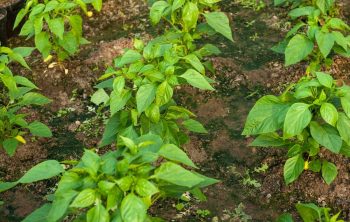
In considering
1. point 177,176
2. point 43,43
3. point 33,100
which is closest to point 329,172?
point 177,176

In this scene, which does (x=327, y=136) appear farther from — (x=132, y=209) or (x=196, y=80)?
(x=132, y=209)

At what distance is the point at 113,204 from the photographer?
2.48 meters

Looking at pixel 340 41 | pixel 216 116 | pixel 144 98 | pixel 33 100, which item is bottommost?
pixel 216 116

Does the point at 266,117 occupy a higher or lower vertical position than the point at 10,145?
higher

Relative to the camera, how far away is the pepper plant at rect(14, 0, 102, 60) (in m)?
4.75

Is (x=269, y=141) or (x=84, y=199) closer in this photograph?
(x=84, y=199)

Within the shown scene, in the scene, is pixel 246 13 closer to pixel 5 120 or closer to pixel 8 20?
pixel 8 20

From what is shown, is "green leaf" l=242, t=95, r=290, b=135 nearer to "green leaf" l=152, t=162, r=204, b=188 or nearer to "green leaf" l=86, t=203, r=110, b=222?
"green leaf" l=152, t=162, r=204, b=188

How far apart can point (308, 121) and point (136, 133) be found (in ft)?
3.90

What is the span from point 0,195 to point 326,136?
2.70m

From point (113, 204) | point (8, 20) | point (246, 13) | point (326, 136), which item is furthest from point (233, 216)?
point (8, 20)

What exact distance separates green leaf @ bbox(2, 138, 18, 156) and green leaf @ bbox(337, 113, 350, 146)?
2.63m

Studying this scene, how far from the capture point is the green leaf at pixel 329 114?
3.54 meters

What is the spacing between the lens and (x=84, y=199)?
95.4 inches
